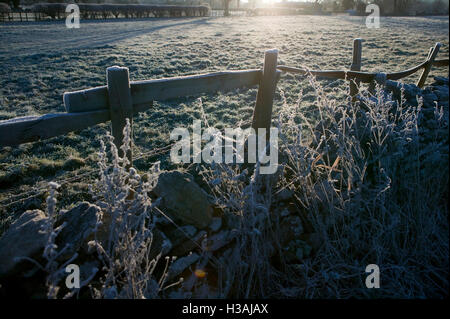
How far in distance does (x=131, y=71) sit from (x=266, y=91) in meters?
8.45

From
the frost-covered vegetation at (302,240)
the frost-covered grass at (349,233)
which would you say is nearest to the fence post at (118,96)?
the frost-covered vegetation at (302,240)

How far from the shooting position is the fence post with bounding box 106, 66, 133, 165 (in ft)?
8.75

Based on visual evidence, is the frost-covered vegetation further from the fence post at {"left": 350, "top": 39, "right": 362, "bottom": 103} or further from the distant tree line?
the distant tree line

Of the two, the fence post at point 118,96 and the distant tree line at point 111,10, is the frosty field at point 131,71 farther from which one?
the distant tree line at point 111,10

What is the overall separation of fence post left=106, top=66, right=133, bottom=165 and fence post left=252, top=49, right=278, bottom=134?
1.78 metres

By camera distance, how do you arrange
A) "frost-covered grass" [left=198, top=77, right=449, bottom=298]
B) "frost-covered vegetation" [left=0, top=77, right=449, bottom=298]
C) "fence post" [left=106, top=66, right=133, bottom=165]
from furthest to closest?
"fence post" [left=106, top=66, right=133, bottom=165]
"frost-covered grass" [left=198, top=77, right=449, bottom=298]
"frost-covered vegetation" [left=0, top=77, right=449, bottom=298]

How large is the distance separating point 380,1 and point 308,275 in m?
50.9

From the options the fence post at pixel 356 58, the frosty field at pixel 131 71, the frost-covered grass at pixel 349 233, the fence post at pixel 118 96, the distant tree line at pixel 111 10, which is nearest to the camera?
the frost-covered grass at pixel 349 233

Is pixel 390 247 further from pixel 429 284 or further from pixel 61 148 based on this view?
pixel 61 148

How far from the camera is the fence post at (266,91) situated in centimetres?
372

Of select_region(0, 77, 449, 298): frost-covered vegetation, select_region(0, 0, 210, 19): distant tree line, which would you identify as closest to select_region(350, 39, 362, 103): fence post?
select_region(0, 77, 449, 298): frost-covered vegetation

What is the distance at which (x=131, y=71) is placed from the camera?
11.0 m

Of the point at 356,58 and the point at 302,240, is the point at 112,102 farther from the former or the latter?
the point at 356,58

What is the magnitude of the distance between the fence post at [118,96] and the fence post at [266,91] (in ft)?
5.85
